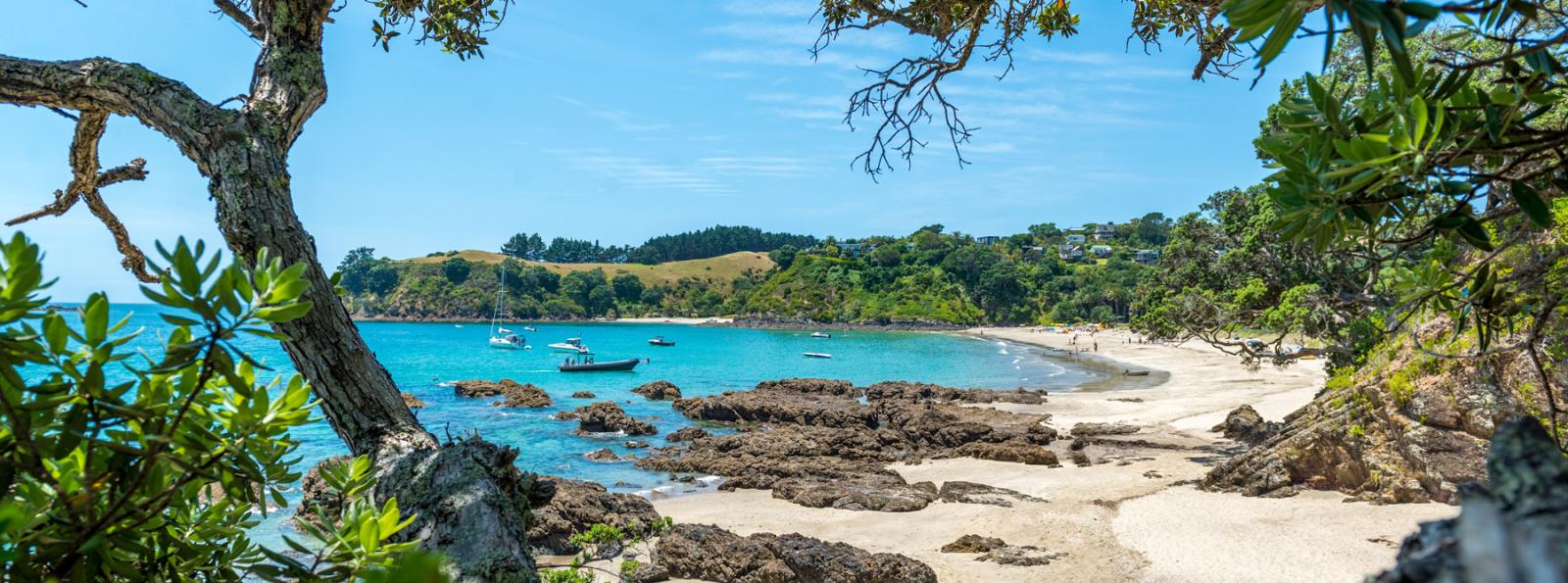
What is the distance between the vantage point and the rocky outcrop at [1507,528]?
40cm

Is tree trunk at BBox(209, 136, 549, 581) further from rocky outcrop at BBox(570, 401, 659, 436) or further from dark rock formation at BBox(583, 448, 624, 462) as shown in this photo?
rocky outcrop at BBox(570, 401, 659, 436)

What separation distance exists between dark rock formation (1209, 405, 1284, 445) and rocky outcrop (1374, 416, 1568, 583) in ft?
56.5

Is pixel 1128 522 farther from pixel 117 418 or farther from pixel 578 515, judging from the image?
pixel 117 418

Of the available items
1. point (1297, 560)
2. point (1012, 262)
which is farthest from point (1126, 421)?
point (1012, 262)

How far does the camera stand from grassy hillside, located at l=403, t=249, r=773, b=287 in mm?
136125

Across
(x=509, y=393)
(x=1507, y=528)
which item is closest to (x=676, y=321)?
(x=509, y=393)

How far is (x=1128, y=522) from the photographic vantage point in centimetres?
1072

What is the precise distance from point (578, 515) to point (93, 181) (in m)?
9.49

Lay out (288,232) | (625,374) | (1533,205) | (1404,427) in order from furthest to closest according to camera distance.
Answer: (625,374), (1404,427), (288,232), (1533,205)

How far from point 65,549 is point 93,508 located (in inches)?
2.4

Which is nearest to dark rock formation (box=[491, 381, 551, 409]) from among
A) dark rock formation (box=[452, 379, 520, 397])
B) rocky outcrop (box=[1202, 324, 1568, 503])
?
dark rock formation (box=[452, 379, 520, 397])

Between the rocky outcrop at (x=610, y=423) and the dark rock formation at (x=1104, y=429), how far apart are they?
1186 centimetres

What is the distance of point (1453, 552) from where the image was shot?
55 centimetres

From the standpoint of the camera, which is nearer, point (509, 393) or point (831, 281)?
point (509, 393)
